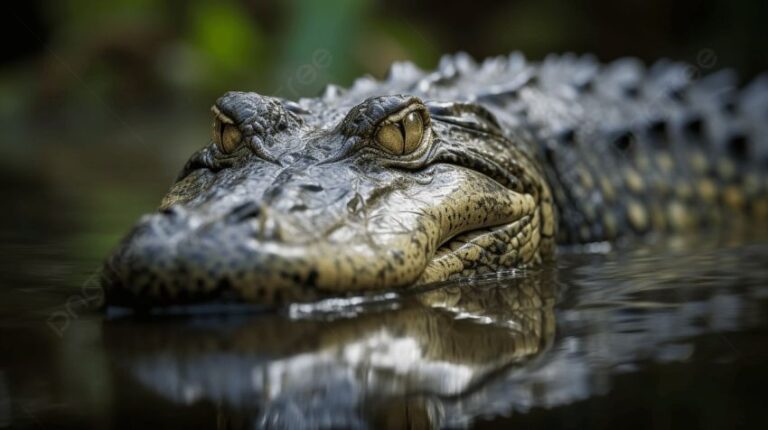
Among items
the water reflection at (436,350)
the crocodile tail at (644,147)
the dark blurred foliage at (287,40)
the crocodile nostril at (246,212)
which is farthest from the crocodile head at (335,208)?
the dark blurred foliage at (287,40)

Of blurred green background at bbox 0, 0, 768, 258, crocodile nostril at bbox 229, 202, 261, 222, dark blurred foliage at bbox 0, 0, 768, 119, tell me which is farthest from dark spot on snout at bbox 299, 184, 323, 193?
dark blurred foliage at bbox 0, 0, 768, 119

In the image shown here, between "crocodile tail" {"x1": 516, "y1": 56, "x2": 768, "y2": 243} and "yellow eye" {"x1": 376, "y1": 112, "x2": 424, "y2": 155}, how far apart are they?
1.16m

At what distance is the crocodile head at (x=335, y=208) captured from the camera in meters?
2.46

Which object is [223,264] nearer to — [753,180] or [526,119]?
[526,119]

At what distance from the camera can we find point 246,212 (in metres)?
2.50

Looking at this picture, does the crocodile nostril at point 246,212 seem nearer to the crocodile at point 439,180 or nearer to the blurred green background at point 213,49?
the crocodile at point 439,180

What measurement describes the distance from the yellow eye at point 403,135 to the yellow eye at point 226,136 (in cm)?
47

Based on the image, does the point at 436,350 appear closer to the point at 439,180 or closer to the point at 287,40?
the point at 439,180

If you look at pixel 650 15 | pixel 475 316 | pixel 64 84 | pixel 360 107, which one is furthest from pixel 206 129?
pixel 475 316

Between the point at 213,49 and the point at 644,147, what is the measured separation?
7911mm

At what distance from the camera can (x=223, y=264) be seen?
7.92ft

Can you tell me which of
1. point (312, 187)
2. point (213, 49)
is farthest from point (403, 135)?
point (213, 49)

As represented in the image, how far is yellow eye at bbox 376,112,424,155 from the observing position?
3.14 m

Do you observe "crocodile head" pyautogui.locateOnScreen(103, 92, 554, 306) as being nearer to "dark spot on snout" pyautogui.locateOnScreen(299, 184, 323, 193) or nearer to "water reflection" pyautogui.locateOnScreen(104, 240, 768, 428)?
"dark spot on snout" pyautogui.locateOnScreen(299, 184, 323, 193)
